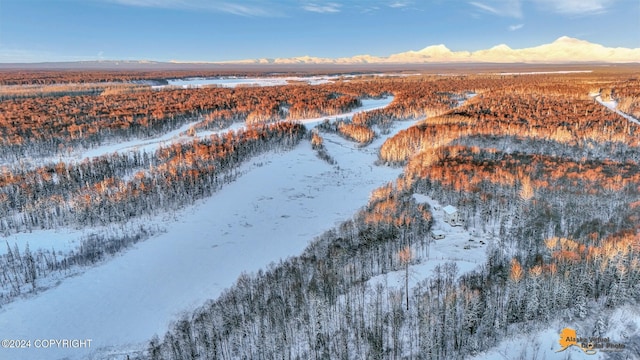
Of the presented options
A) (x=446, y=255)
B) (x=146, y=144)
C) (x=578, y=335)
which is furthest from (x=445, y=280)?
(x=146, y=144)

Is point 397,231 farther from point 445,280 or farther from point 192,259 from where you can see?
point 192,259

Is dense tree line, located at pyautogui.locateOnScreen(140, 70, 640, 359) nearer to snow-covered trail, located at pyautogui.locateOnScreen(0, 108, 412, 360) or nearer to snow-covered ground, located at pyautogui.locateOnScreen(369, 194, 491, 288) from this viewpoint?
snow-covered ground, located at pyautogui.locateOnScreen(369, 194, 491, 288)

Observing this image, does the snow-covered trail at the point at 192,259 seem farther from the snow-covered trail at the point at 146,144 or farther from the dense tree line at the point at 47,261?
the snow-covered trail at the point at 146,144

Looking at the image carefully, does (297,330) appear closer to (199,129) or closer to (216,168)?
(216,168)

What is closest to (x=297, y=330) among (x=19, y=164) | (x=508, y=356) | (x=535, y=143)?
(x=508, y=356)

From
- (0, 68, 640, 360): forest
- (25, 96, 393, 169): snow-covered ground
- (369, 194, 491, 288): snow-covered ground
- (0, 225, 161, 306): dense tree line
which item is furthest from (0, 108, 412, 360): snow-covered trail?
(25, 96, 393, 169): snow-covered ground
